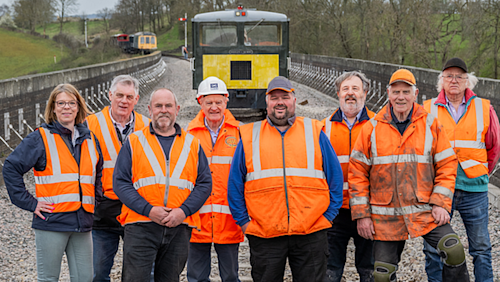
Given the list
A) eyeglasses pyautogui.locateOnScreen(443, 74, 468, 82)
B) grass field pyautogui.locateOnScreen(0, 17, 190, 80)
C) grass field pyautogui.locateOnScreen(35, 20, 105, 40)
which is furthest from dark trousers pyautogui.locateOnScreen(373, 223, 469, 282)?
grass field pyautogui.locateOnScreen(35, 20, 105, 40)

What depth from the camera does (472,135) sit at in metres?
4.08

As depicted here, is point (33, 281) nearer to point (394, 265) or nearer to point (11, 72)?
point (394, 265)

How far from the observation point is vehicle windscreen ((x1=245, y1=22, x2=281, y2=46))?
14125mm

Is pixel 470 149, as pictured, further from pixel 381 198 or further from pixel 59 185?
pixel 59 185

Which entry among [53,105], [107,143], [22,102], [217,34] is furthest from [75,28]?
[53,105]

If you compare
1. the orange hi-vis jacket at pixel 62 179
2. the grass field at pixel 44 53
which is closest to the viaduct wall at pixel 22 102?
the orange hi-vis jacket at pixel 62 179

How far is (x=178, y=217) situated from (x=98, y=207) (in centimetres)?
93

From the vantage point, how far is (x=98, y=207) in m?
3.94

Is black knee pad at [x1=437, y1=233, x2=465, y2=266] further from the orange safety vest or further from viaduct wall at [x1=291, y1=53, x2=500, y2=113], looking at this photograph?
viaduct wall at [x1=291, y1=53, x2=500, y2=113]

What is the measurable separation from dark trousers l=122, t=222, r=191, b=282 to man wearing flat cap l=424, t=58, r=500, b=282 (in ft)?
7.07

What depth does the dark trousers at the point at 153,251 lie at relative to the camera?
331 centimetres

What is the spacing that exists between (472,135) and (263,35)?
34.9 ft

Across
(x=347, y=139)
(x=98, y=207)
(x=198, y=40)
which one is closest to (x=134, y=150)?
(x=98, y=207)

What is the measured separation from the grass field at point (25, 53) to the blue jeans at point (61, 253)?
141 ft
